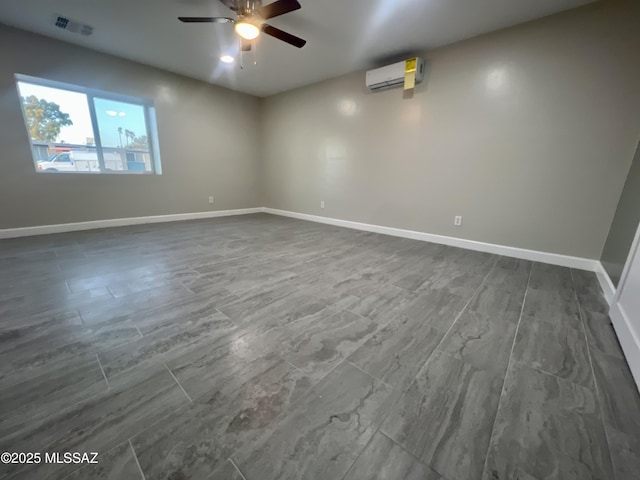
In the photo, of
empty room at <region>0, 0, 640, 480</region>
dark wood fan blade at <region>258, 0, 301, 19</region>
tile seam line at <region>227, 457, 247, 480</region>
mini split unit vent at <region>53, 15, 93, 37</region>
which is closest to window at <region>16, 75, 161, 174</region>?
Result: empty room at <region>0, 0, 640, 480</region>

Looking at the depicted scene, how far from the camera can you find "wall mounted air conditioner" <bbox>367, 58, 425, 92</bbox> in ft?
10.9

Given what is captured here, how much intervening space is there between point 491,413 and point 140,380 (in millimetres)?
1526

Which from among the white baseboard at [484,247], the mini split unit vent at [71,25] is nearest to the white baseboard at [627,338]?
the white baseboard at [484,247]

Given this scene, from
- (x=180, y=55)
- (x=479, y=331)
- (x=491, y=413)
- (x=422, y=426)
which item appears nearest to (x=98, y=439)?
(x=422, y=426)

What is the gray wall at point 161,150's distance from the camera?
3.25 meters

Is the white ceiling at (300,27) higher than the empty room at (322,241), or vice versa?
the white ceiling at (300,27)

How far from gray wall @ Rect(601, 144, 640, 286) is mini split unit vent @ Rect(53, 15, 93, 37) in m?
5.74

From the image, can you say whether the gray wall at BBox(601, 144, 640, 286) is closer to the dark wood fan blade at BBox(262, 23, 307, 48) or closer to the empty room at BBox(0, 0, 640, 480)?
the empty room at BBox(0, 0, 640, 480)

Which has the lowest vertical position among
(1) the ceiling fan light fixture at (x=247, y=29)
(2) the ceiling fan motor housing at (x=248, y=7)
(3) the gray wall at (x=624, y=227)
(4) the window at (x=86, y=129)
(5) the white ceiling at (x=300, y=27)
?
(3) the gray wall at (x=624, y=227)

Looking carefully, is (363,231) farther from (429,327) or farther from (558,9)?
(558,9)

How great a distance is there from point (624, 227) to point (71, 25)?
601cm

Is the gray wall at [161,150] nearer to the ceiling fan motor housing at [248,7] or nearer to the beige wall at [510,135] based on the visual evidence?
the beige wall at [510,135]

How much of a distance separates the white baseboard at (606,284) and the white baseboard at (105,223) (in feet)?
18.5

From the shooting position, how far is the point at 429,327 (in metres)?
1.61
